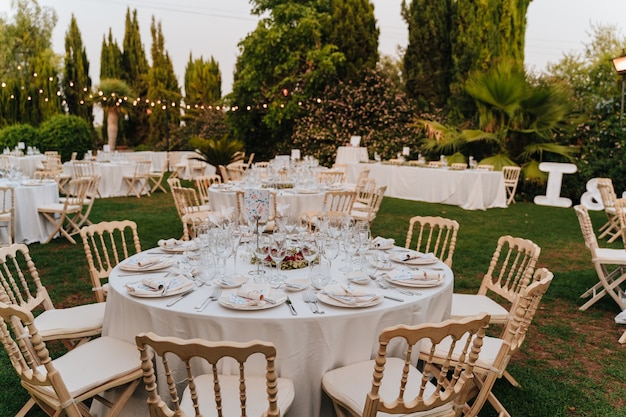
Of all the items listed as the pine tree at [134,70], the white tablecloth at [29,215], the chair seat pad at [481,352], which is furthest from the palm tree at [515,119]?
the pine tree at [134,70]

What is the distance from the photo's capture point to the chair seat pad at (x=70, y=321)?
8.64ft

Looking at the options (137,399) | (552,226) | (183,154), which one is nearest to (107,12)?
(183,154)

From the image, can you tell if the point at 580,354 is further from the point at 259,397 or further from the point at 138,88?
the point at 138,88

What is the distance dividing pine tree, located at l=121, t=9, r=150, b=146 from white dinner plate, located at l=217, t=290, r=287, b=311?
2231 centimetres

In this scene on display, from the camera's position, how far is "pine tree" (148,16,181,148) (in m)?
22.2

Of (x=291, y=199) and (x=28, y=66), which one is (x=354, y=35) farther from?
(x=28, y=66)

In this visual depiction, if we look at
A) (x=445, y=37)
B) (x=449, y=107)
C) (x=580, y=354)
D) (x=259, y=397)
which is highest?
(x=445, y=37)

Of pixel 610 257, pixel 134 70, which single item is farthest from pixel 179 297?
pixel 134 70

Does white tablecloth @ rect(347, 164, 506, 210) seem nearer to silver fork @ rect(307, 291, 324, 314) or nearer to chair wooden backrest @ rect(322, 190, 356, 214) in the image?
chair wooden backrest @ rect(322, 190, 356, 214)

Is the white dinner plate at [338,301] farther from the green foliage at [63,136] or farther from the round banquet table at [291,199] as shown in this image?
the green foliage at [63,136]

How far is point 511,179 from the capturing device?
11.3 m

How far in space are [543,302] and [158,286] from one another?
3.80 meters

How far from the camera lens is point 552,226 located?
8312 millimetres

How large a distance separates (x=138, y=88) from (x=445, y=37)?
14.8 metres
